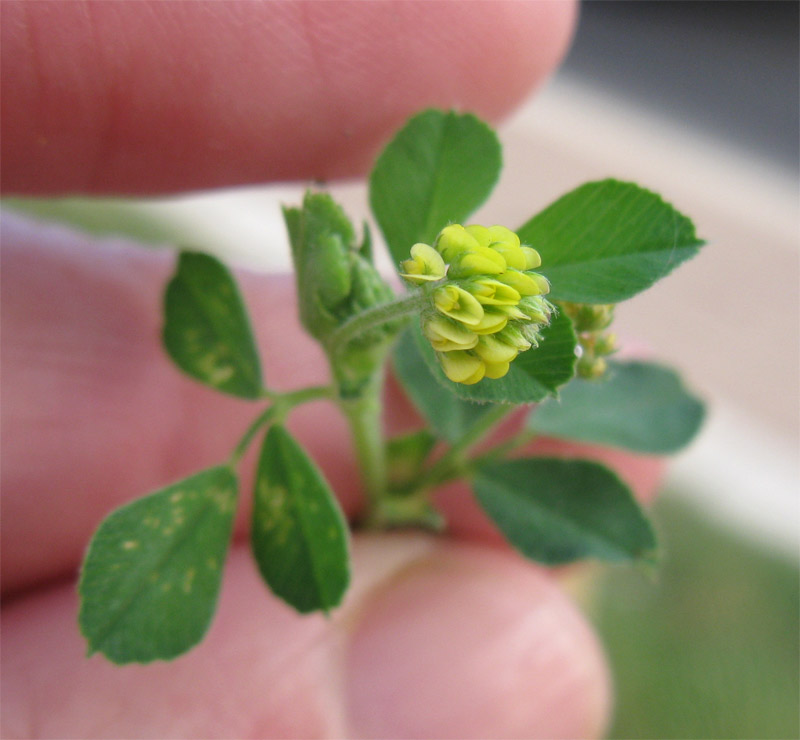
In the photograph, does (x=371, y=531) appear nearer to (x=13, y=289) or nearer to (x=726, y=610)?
(x=13, y=289)

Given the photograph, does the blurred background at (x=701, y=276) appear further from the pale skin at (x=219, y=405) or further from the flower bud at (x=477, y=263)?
the flower bud at (x=477, y=263)

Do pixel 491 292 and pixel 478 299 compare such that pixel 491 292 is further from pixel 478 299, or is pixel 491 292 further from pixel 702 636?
pixel 702 636

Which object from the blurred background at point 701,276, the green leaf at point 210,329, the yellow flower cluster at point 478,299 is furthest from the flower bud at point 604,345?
the blurred background at point 701,276

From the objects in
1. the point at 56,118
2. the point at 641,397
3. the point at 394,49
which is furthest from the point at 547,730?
the point at 56,118

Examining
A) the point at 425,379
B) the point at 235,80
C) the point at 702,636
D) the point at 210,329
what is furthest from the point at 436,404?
the point at 702,636

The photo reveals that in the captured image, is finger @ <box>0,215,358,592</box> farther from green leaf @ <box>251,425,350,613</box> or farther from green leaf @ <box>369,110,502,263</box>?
green leaf @ <box>369,110,502,263</box>

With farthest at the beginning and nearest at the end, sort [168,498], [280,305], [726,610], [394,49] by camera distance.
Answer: [726,610] < [280,305] < [394,49] < [168,498]

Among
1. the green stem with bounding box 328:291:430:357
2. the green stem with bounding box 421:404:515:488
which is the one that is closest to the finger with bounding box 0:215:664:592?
the green stem with bounding box 421:404:515:488
